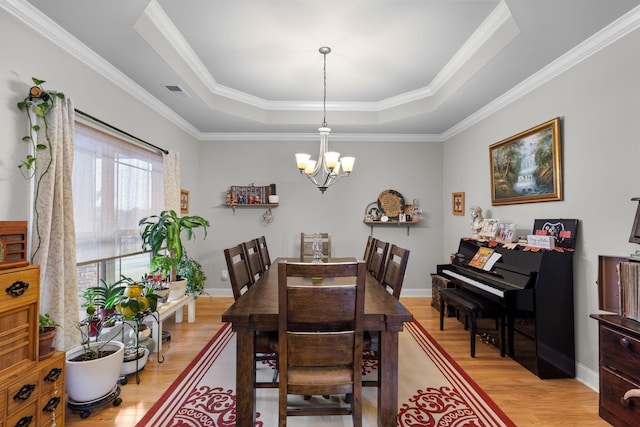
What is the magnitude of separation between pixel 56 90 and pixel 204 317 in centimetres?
276

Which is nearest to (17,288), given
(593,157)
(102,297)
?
(102,297)

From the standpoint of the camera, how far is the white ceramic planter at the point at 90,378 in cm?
190

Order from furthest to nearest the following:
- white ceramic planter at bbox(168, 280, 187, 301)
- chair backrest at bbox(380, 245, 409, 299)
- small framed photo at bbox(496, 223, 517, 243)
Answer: white ceramic planter at bbox(168, 280, 187, 301), small framed photo at bbox(496, 223, 517, 243), chair backrest at bbox(380, 245, 409, 299)

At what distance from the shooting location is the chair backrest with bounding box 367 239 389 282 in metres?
2.63

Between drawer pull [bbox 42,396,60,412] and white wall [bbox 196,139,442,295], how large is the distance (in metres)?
3.02

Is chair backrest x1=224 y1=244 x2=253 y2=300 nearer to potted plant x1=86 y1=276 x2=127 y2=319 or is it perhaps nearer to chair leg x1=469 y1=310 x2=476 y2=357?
potted plant x1=86 y1=276 x2=127 y2=319

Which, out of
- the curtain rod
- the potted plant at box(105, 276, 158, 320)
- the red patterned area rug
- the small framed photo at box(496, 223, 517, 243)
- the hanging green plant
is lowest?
the red patterned area rug

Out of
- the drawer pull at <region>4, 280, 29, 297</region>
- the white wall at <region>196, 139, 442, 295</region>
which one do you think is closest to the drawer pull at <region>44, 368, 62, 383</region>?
the drawer pull at <region>4, 280, 29, 297</region>

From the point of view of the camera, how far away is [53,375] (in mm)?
1663

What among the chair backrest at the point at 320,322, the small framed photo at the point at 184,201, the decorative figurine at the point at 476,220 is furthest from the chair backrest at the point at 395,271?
the small framed photo at the point at 184,201

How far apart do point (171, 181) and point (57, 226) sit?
66.7 inches

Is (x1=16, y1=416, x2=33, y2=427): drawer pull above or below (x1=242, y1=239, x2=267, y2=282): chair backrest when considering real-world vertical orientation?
below

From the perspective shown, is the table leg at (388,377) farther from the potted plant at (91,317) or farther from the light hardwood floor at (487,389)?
the potted plant at (91,317)

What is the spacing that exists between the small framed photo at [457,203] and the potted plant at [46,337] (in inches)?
172
